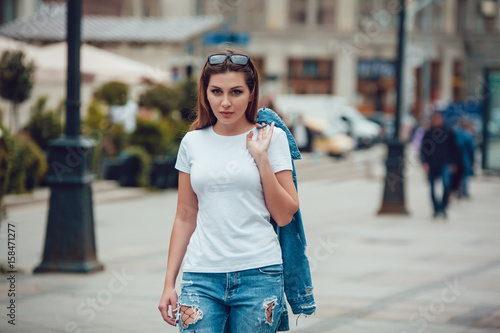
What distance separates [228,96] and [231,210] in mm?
444

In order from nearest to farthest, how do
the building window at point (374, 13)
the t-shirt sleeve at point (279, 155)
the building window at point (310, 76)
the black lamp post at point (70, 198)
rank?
the t-shirt sleeve at point (279, 155), the black lamp post at point (70, 198), the building window at point (310, 76), the building window at point (374, 13)

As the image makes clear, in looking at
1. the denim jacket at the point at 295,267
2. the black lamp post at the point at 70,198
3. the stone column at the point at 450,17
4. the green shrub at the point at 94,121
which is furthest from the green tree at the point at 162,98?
the stone column at the point at 450,17

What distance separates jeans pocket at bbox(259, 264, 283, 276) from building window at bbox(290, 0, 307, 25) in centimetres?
5126

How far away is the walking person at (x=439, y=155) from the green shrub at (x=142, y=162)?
214 inches

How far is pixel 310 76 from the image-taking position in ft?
175

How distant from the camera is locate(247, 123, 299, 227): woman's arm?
10.3ft

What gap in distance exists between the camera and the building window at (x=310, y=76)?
53.2m

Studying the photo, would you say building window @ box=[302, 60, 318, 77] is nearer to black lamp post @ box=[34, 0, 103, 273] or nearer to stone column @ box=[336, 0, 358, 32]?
stone column @ box=[336, 0, 358, 32]

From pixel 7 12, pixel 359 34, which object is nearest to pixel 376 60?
pixel 359 34

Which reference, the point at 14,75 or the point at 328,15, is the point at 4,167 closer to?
the point at 14,75

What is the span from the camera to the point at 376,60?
5347 cm

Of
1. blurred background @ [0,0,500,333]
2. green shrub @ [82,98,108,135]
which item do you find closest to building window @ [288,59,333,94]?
blurred background @ [0,0,500,333]

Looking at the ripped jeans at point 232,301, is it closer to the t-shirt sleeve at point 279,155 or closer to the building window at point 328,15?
the t-shirt sleeve at point 279,155

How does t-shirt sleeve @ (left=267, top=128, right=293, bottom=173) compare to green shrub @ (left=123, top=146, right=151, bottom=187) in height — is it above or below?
above
